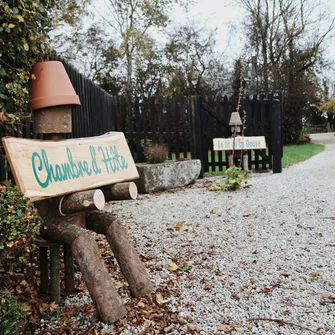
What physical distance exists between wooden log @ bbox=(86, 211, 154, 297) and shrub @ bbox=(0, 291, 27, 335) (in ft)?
2.29

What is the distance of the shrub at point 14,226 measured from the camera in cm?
181

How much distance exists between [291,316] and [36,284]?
1.81 m

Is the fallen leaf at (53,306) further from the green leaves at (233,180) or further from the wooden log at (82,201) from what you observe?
the green leaves at (233,180)

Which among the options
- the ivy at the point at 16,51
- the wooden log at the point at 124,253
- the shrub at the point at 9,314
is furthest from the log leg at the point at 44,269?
the ivy at the point at 16,51

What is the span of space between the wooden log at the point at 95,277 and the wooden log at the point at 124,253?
0.28 m

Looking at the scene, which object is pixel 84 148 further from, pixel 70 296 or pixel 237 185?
pixel 237 185

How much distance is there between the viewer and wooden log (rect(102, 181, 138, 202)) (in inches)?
99.3

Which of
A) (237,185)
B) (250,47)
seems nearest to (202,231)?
(237,185)

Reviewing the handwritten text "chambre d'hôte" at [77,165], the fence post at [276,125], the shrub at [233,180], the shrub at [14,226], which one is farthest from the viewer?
the fence post at [276,125]

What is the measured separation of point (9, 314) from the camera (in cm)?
197

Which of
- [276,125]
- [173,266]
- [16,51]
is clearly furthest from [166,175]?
[16,51]

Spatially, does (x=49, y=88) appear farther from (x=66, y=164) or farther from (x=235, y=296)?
(x=235, y=296)

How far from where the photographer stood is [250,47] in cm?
2333

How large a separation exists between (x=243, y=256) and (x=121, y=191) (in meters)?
1.40
